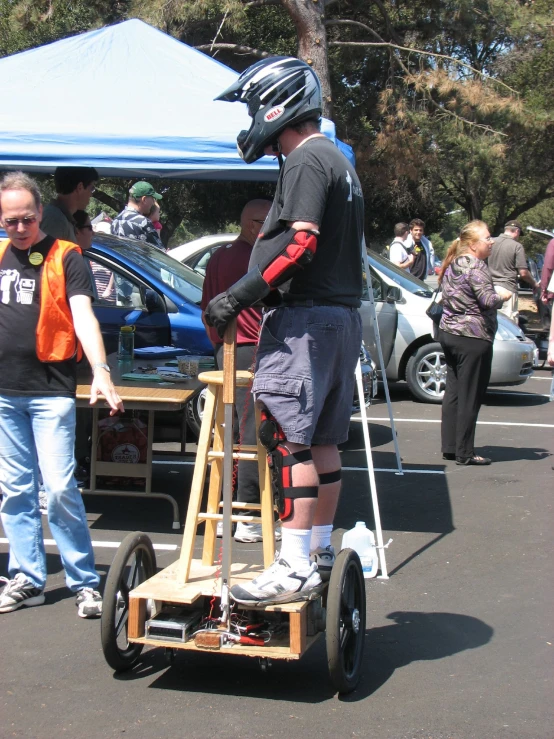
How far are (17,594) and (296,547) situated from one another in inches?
65.0

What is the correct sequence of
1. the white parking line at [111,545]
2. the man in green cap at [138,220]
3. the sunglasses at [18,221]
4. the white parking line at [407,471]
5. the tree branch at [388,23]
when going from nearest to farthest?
the sunglasses at [18,221] < the white parking line at [111,545] < the white parking line at [407,471] < the man in green cap at [138,220] < the tree branch at [388,23]

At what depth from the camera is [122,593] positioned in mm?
3705

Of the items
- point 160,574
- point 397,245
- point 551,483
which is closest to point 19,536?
point 160,574

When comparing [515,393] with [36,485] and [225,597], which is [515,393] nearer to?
[36,485]

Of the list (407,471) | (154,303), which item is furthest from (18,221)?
(407,471)

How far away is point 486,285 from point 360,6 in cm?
1521

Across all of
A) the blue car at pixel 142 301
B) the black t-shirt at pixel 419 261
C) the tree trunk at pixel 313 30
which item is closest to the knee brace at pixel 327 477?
the blue car at pixel 142 301

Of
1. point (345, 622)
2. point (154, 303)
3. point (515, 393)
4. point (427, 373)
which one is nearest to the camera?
point (345, 622)

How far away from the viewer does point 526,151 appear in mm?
24266

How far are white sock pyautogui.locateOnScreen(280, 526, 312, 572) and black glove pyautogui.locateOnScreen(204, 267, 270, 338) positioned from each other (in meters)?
0.83

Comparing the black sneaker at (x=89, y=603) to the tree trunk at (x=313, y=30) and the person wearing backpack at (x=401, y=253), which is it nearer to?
the person wearing backpack at (x=401, y=253)

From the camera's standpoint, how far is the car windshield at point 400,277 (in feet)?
35.2

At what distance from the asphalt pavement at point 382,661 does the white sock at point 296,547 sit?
0.53m

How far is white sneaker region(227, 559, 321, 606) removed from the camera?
347 centimetres
